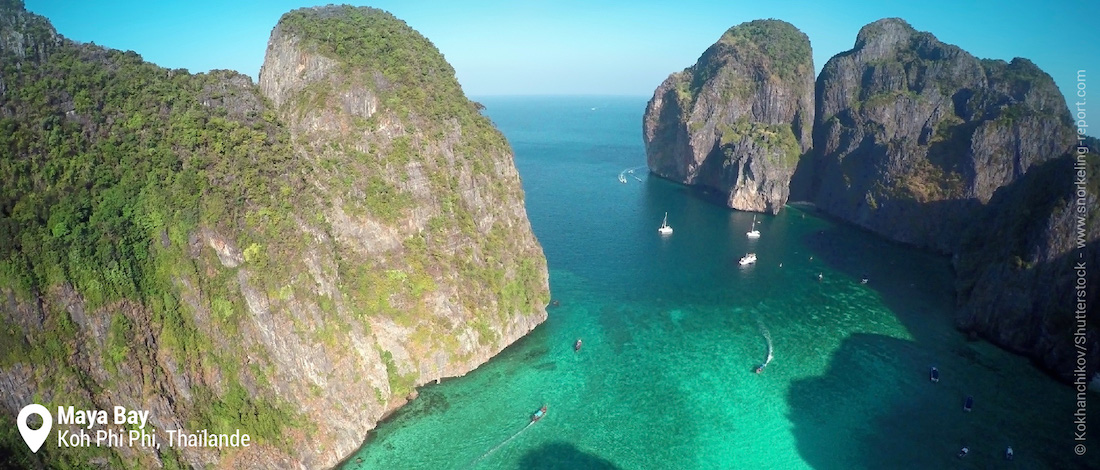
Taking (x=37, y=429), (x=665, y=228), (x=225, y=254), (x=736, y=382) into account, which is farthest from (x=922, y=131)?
(x=37, y=429)

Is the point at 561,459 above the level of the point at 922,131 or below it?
below

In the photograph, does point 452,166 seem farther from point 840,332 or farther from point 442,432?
point 840,332

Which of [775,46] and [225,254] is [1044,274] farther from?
[775,46]

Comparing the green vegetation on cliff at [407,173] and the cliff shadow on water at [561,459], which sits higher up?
the green vegetation on cliff at [407,173]

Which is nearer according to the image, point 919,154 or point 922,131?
point 919,154

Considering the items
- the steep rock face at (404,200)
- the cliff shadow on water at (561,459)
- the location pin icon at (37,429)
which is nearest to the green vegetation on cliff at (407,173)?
the steep rock face at (404,200)

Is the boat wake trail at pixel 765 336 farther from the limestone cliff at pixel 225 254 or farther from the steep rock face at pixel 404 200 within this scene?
the limestone cliff at pixel 225 254
